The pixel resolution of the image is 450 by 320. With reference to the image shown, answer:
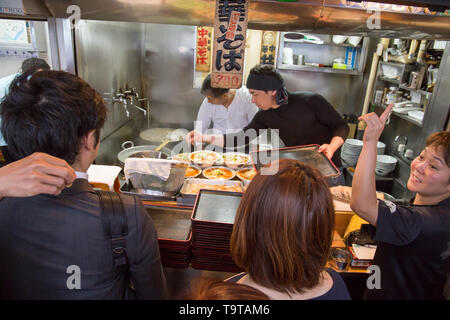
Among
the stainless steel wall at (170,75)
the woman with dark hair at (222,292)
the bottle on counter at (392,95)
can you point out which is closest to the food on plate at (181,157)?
the woman with dark hair at (222,292)

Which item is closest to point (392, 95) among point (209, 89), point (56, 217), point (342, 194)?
point (209, 89)

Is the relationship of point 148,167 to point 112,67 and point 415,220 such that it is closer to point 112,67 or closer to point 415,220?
point 415,220

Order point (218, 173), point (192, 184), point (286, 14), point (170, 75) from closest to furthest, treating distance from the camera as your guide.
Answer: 1. point (286, 14)
2. point (192, 184)
3. point (218, 173)
4. point (170, 75)

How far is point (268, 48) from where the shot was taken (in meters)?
6.30

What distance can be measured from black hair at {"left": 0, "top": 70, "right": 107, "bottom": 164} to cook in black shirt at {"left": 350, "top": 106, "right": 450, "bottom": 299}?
1485 millimetres

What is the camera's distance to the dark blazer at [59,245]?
1256 mm

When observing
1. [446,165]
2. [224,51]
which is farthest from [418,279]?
[224,51]

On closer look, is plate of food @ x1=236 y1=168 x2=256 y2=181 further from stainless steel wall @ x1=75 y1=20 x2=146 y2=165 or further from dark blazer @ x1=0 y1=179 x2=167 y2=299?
stainless steel wall @ x1=75 y1=20 x2=146 y2=165

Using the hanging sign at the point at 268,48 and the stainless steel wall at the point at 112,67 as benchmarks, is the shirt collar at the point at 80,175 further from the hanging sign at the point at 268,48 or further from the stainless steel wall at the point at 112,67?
the hanging sign at the point at 268,48

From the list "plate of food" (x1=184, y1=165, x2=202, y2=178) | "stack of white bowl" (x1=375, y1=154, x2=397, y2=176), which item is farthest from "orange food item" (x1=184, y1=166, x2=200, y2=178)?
"stack of white bowl" (x1=375, y1=154, x2=397, y2=176)

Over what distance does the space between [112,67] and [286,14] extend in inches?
129

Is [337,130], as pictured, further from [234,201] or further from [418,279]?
[418,279]

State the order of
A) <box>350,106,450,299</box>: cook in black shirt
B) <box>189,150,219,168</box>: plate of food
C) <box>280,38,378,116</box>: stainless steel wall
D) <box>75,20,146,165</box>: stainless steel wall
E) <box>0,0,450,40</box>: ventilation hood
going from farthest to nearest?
<box>280,38,378,116</box>: stainless steel wall
<box>75,20,146,165</box>: stainless steel wall
<box>189,150,219,168</box>: plate of food
<box>0,0,450,40</box>: ventilation hood
<box>350,106,450,299</box>: cook in black shirt

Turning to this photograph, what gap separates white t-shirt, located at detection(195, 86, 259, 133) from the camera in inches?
195
